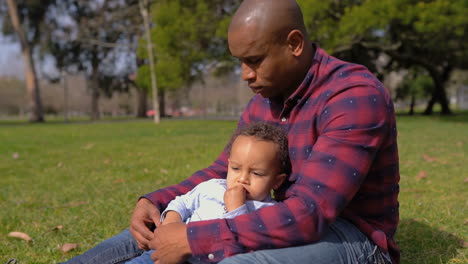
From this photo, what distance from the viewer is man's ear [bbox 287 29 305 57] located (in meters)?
1.99

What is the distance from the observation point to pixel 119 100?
235 feet

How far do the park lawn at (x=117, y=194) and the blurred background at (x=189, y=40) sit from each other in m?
10.0

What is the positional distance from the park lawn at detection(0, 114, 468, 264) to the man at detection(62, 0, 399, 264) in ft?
4.24

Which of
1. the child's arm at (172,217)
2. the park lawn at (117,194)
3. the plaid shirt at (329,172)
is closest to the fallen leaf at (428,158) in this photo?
the park lawn at (117,194)

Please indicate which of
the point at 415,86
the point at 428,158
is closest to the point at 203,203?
the point at 428,158

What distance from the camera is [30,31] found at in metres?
35.1

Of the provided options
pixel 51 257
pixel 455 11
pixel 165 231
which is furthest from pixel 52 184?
pixel 455 11

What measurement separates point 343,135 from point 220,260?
27.0 inches

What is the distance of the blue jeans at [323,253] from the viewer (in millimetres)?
1681

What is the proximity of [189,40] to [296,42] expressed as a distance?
69.4 feet

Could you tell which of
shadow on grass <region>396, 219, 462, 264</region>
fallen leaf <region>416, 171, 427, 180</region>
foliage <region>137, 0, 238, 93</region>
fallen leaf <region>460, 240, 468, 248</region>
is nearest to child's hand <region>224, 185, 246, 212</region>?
shadow on grass <region>396, 219, 462, 264</region>

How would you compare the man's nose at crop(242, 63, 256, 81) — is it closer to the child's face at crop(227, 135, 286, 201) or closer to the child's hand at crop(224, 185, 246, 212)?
the child's face at crop(227, 135, 286, 201)

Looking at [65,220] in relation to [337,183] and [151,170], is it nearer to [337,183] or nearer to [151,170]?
[151,170]

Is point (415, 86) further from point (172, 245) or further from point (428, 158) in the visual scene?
point (172, 245)
